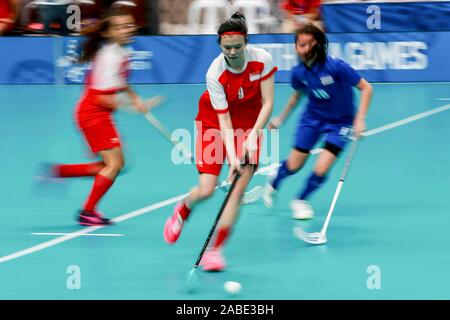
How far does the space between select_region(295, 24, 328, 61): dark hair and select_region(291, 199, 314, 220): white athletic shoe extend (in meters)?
1.27

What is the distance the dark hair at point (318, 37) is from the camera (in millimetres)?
7699

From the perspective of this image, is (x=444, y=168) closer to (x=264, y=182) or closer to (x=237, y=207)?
(x=264, y=182)

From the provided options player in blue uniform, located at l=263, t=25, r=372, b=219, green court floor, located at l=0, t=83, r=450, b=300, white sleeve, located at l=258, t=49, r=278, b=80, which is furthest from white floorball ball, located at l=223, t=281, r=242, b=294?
player in blue uniform, located at l=263, t=25, r=372, b=219

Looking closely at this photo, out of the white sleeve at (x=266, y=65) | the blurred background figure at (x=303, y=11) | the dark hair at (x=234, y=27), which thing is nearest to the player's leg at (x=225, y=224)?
the white sleeve at (x=266, y=65)

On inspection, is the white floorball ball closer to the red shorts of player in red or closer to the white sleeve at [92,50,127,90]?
the red shorts of player in red

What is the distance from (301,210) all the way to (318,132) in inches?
27.5

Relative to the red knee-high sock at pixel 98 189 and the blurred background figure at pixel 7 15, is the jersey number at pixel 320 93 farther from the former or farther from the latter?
the blurred background figure at pixel 7 15

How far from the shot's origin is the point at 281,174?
8.70 m

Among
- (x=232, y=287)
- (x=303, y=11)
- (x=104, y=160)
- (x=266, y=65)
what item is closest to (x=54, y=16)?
(x=303, y=11)

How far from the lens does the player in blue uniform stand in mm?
7910

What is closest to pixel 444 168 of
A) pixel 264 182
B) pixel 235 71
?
pixel 264 182

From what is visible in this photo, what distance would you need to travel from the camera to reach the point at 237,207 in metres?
6.88

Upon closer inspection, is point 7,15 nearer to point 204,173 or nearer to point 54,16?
point 54,16

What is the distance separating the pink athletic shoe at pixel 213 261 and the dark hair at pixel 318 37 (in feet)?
6.55
